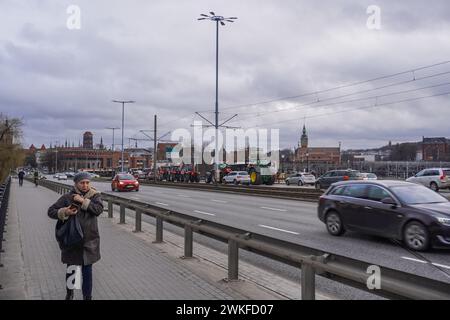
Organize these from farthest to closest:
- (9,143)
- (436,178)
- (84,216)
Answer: (9,143) → (436,178) → (84,216)

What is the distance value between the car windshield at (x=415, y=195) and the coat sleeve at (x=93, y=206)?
7.39 meters

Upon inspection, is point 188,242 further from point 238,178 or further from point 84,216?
point 238,178

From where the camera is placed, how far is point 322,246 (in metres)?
11.0

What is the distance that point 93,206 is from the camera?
555 centimetres

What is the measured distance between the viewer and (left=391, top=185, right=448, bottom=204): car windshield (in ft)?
36.1

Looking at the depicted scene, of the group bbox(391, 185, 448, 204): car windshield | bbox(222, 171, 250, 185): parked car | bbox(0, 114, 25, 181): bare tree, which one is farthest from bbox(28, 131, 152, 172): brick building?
bbox(391, 185, 448, 204): car windshield

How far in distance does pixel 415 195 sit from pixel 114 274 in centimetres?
684

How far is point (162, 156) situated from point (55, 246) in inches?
4744

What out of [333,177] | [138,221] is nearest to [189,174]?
[333,177]

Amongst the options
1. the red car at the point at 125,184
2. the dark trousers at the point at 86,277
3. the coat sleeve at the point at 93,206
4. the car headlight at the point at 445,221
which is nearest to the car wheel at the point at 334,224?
the car headlight at the point at 445,221

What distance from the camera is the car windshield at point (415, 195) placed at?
433 inches

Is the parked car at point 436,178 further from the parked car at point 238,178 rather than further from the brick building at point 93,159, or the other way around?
the brick building at point 93,159
